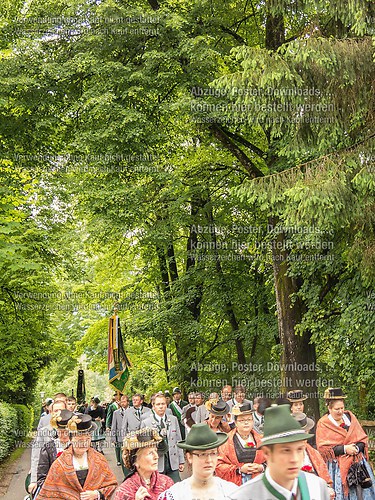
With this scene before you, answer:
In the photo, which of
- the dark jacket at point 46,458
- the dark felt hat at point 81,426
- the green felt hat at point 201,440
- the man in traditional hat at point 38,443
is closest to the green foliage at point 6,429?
the man in traditional hat at point 38,443

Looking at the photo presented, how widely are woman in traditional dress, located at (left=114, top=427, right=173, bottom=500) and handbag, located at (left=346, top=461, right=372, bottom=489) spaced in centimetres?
393

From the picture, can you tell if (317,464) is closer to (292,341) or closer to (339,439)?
(339,439)

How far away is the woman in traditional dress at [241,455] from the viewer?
8.05m

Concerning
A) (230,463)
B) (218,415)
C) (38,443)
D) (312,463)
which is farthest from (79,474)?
(218,415)

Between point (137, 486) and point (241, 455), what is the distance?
235 centimetres

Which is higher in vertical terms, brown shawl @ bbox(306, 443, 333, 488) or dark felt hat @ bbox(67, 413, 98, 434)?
dark felt hat @ bbox(67, 413, 98, 434)

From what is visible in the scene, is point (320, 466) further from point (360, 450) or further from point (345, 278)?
point (345, 278)

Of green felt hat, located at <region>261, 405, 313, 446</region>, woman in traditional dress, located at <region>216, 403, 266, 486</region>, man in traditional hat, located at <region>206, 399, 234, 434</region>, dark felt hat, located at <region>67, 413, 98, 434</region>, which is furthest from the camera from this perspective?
man in traditional hat, located at <region>206, 399, 234, 434</region>

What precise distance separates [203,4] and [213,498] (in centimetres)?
1698

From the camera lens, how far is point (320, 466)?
726cm

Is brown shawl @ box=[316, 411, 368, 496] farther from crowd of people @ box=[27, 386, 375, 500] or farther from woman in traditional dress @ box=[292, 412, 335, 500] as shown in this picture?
woman in traditional dress @ box=[292, 412, 335, 500]

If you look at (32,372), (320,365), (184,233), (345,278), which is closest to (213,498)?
(345,278)

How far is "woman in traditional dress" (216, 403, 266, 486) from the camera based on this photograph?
8.05 meters

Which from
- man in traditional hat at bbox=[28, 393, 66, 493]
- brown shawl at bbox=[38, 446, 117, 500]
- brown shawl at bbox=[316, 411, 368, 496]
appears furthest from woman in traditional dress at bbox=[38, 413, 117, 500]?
brown shawl at bbox=[316, 411, 368, 496]
